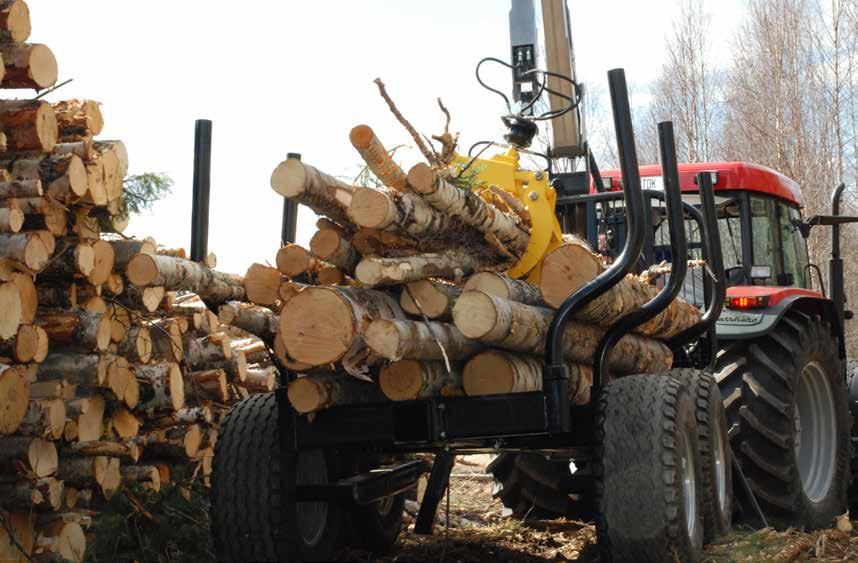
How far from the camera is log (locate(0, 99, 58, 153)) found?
5418 mm

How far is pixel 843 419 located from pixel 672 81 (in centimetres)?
2583

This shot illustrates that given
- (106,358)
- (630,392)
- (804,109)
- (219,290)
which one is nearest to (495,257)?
(630,392)

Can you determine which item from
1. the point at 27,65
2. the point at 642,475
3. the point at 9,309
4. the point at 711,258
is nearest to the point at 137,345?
A: the point at 9,309

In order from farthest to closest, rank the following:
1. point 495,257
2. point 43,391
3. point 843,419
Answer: point 843,419 < point 43,391 < point 495,257

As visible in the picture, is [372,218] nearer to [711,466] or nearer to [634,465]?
[634,465]

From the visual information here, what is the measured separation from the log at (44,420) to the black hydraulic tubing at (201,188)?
1.31 metres

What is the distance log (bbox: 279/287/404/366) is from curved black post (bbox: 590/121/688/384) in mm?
1233

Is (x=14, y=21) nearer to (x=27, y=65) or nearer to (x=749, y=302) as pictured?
(x=27, y=65)

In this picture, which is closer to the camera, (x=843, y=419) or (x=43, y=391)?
(x=43, y=391)

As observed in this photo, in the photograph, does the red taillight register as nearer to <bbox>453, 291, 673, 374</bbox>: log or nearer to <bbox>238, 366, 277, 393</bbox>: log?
<bbox>453, 291, 673, 374</bbox>: log

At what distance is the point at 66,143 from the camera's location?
5.73 m

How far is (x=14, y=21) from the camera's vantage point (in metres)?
5.42

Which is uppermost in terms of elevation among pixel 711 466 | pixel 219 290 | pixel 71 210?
pixel 71 210

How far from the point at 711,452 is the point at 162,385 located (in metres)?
3.05
